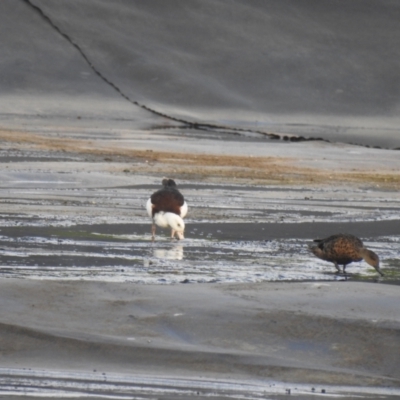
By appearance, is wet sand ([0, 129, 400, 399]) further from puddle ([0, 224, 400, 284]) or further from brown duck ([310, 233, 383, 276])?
brown duck ([310, 233, 383, 276])

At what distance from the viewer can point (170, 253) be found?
1101 centimetres

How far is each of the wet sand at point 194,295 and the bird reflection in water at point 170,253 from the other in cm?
2

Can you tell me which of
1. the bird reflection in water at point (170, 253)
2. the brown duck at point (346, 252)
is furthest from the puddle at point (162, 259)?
the brown duck at point (346, 252)

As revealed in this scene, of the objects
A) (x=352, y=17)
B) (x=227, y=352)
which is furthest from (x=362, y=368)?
(x=352, y=17)

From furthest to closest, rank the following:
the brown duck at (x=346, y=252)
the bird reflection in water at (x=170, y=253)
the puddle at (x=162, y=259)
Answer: the bird reflection in water at (x=170, y=253), the brown duck at (x=346, y=252), the puddle at (x=162, y=259)

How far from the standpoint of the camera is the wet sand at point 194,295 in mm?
6254

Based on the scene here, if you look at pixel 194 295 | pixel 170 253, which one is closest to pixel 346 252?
pixel 170 253

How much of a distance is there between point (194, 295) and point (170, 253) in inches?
117

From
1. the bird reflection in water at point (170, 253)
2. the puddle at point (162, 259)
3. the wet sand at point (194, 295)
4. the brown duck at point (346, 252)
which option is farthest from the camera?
the bird reflection in water at point (170, 253)

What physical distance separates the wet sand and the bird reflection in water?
0.7 inches

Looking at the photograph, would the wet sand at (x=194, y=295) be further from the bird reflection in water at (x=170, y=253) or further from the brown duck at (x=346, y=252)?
the brown duck at (x=346, y=252)

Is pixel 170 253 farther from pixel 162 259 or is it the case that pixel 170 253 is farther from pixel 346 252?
pixel 346 252

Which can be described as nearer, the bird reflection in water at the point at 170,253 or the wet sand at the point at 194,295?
the wet sand at the point at 194,295

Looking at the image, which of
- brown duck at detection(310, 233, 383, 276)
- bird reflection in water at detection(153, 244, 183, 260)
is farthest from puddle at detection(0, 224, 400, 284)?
brown duck at detection(310, 233, 383, 276)
